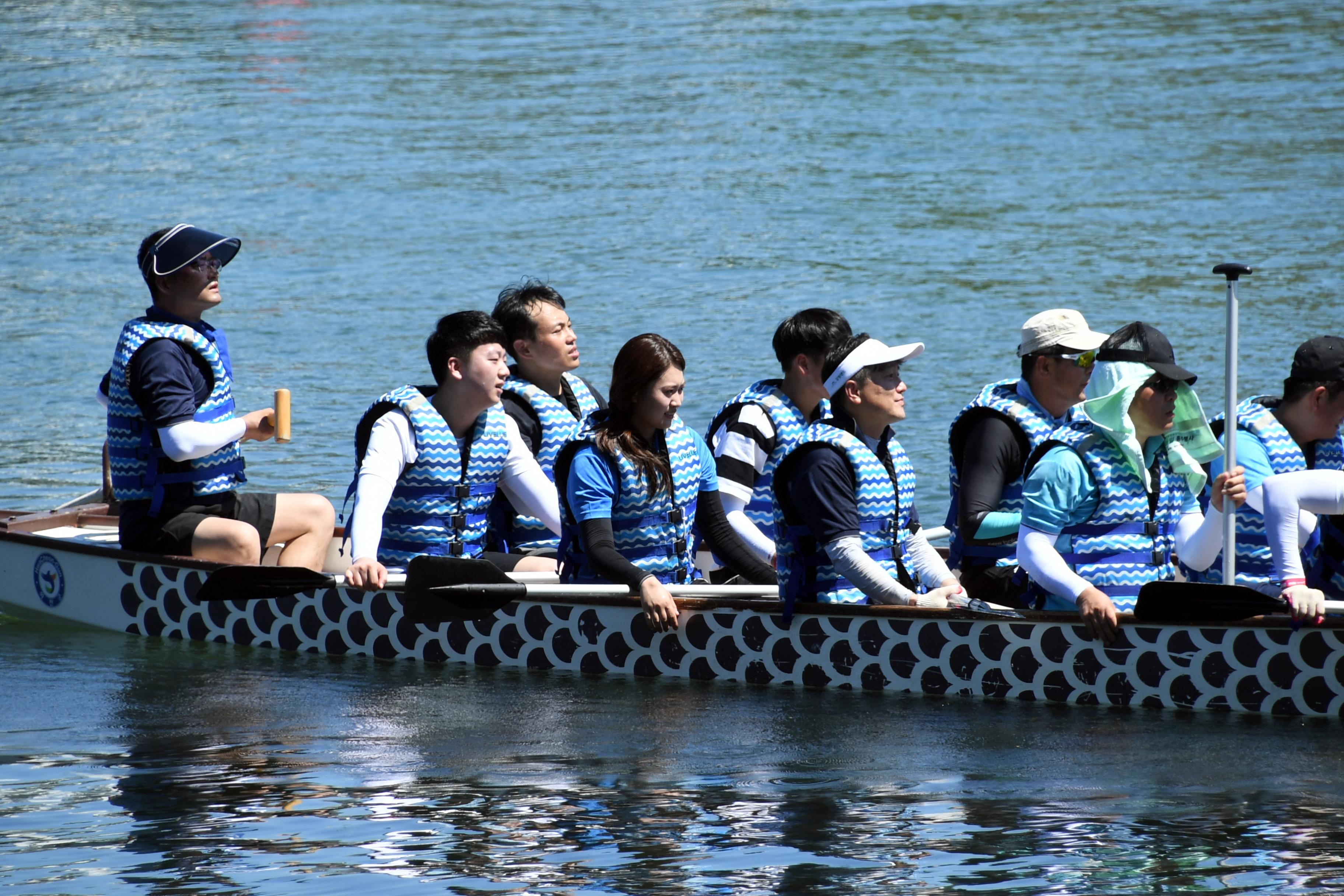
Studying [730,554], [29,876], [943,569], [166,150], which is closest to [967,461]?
[943,569]

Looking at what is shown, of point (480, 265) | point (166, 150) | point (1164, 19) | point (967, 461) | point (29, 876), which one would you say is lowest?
point (29, 876)

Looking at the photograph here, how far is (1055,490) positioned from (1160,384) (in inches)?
19.5

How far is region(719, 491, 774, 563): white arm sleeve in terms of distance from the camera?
836 centimetres

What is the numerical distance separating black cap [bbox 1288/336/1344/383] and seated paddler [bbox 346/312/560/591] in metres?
3.02

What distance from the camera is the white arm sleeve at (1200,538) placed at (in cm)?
703

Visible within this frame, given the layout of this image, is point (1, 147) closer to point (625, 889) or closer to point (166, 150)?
point (166, 150)

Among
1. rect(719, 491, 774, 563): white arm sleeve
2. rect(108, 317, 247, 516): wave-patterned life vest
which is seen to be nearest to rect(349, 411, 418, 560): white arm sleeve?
rect(108, 317, 247, 516): wave-patterned life vest

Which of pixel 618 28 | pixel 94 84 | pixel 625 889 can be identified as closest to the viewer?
pixel 625 889

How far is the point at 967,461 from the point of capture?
7746 mm

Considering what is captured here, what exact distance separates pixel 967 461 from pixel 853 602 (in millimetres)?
713

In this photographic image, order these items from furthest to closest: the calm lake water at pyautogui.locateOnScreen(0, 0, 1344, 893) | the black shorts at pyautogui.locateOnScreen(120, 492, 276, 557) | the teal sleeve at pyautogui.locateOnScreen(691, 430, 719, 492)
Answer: the black shorts at pyautogui.locateOnScreen(120, 492, 276, 557) → the teal sleeve at pyautogui.locateOnScreen(691, 430, 719, 492) → the calm lake water at pyautogui.locateOnScreen(0, 0, 1344, 893)

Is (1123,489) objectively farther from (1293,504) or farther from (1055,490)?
(1293,504)

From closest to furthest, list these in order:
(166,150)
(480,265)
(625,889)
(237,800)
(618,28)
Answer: (625,889) < (237,800) < (480,265) < (166,150) < (618,28)

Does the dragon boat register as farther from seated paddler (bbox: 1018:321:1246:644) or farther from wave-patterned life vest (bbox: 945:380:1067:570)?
wave-patterned life vest (bbox: 945:380:1067:570)
